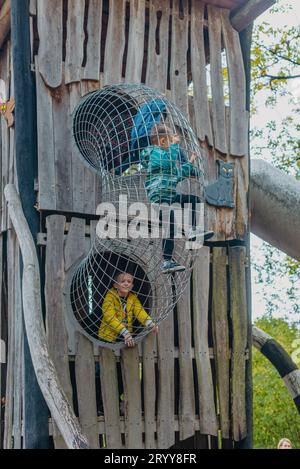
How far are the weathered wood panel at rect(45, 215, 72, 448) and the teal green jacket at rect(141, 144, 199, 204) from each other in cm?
116

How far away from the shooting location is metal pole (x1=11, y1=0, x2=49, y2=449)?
8.77m

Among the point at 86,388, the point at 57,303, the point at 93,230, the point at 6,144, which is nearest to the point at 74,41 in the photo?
the point at 6,144

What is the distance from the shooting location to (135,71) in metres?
9.93

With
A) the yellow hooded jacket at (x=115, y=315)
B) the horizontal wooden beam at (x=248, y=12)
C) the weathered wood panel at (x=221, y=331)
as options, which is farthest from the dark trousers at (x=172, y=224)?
the horizontal wooden beam at (x=248, y=12)

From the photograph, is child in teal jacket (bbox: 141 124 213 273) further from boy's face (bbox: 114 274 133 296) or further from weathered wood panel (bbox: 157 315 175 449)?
weathered wood panel (bbox: 157 315 175 449)

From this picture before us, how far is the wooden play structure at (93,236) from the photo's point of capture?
889 cm

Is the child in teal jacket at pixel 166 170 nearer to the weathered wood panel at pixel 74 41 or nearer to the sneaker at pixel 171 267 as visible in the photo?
the sneaker at pixel 171 267

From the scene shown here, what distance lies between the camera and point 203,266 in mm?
9938

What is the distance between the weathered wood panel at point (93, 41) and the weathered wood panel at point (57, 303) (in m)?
1.60

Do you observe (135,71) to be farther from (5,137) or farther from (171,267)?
(171,267)

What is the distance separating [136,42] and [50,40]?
101 centimetres

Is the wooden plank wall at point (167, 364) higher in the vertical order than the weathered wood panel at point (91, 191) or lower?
lower

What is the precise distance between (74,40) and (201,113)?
5.38 ft
